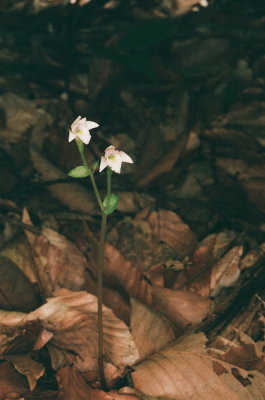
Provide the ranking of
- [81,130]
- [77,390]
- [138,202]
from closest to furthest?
[81,130] → [77,390] → [138,202]

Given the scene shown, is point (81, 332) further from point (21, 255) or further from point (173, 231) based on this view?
point (173, 231)

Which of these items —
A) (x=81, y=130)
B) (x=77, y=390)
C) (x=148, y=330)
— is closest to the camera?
(x=81, y=130)

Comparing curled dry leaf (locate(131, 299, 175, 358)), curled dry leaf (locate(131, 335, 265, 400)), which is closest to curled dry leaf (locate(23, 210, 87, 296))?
curled dry leaf (locate(131, 299, 175, 358))

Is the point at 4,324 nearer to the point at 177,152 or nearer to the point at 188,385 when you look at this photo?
the point at 188,385

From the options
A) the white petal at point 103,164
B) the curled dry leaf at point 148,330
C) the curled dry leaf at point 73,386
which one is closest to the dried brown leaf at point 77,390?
the curled dry leaf at point 73,386

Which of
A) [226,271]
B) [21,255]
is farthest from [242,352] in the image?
[21,255]

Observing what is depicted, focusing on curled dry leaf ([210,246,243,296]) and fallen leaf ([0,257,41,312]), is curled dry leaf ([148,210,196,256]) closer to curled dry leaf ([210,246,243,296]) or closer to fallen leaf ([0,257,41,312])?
curled dry leaf ([210,246,243,296])

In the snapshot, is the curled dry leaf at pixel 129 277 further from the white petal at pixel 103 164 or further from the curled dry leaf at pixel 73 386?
the white petal at pixel 103 164
